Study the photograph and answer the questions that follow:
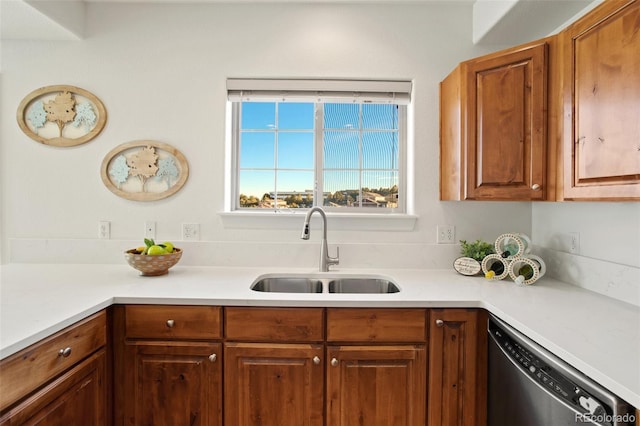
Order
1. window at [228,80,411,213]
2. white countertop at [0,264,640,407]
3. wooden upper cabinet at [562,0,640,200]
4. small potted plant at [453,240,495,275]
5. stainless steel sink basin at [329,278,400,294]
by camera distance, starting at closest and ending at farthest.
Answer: white countertop at [0,264,640,407] < wooden upper cabinet at [562,0,640,200] < small potted plant at [453,240,495,275] < stainless steel sink basin at [329,278,400,294] < window at [228,80,411,213]

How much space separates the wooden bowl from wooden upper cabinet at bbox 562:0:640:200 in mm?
1925

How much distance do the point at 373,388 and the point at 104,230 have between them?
1.82 m

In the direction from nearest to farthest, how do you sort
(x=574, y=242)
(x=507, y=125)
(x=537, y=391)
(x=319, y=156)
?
(x=537, y=391), (x=507, y=125), (x=574, y=242), (x=319, y=156)

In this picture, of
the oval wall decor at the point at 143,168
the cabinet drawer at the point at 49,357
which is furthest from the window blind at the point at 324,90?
the cabinet drawer at the point at 49,357

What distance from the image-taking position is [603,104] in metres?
1.11

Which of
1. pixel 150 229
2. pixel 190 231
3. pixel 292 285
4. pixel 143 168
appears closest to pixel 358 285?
pixel 292 285

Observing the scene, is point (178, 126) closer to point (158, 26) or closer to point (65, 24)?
point (158, 26)

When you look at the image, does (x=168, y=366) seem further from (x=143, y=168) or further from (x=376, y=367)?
(x=143, y=168)

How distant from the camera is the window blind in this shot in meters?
1.93

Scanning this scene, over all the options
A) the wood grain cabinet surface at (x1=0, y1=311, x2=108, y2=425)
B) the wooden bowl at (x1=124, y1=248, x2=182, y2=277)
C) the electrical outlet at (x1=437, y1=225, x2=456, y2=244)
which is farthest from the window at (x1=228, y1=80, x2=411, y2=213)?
the wood grain cabinet surface at (x1=0, y1=311, x2=108, y2=425)

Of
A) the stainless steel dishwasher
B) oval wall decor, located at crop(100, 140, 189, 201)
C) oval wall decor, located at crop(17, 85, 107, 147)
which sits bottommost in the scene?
the stainless steel dishwasher

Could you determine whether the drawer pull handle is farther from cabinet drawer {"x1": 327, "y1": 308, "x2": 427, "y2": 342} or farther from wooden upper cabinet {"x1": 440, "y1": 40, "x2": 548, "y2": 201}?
wooden upper cabinet {"x1": 440, "y1": 40, "x2": 548, "y2": 201}

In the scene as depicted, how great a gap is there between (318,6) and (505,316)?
1.97 metres

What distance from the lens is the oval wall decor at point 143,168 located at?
1938 millimetres
